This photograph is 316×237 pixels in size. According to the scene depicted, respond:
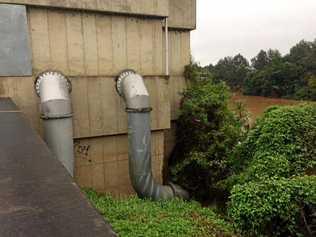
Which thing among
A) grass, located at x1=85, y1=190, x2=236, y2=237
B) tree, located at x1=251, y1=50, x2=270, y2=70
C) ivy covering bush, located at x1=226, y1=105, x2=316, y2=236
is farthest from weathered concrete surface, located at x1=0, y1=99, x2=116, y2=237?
tree, located at x1=251, y1=50, x2=270, y2=70

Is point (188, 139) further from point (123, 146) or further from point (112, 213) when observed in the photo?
point (112, 213)

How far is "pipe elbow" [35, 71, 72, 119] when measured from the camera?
5.38m

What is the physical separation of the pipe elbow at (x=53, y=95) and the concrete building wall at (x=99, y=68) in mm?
366

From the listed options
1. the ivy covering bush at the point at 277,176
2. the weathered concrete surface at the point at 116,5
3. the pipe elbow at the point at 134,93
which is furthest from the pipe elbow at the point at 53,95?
the ivy covering bush at the point at 277,176

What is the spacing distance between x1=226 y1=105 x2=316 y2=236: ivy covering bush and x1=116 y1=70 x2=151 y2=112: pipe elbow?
2.30 m

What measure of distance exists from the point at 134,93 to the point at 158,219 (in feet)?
7.91

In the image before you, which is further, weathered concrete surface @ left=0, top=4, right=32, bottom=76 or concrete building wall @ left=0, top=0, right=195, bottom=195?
concrete building wall @ left=0, top=0, right=195, bottom=195

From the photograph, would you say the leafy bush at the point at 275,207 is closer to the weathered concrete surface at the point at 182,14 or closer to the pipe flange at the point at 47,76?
the pipe flange at the point at 47,76

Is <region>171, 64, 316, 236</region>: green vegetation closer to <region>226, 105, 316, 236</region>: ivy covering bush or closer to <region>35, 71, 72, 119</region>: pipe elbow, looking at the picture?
<region>226, 105, 316, 236</region>: ivy covering bush

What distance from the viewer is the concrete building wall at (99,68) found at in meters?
6.21

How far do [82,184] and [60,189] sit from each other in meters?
5.16

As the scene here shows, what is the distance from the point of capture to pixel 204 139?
328 inches

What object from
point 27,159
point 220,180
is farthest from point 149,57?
point 27,159

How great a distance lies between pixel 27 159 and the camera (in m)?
2.54
